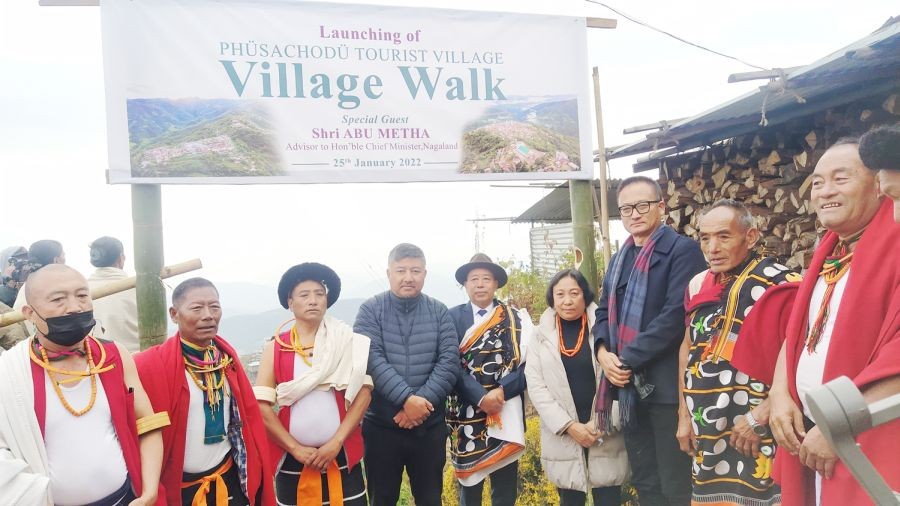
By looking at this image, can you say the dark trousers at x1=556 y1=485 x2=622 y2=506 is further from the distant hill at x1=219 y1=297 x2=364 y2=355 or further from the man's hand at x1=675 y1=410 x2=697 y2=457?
the distant hill at x1=219 y1=297 x2=364 y2=355

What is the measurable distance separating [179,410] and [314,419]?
0.68 metres

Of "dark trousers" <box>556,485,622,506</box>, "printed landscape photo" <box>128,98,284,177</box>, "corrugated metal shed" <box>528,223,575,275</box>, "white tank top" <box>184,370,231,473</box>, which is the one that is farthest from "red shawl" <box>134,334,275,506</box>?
"corrugated metal shed" <box>528,223,575,275</box>

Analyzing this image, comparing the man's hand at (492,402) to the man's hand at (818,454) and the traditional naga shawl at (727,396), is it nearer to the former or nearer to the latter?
the traditional naga shawl at (727,396)

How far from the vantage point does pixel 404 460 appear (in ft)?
11.1

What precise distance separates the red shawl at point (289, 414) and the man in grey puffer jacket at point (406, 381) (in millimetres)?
230

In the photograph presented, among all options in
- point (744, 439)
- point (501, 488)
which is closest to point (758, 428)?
point (744, 439)

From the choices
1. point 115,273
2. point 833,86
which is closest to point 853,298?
point 833,86

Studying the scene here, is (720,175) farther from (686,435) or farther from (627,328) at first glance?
(686,435)

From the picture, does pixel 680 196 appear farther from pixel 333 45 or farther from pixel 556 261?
pixel 556 261

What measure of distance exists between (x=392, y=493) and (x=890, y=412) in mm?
2885

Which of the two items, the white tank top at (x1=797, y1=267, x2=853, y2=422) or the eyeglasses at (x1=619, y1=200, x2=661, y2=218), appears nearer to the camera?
the white tank top at (x1=797, y1=267, x2=853, y2=422)

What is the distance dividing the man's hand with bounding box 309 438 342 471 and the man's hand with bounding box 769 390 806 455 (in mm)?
1994

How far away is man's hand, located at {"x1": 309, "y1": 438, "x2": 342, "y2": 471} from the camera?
297 centimetres

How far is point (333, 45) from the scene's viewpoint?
3.54 metres
